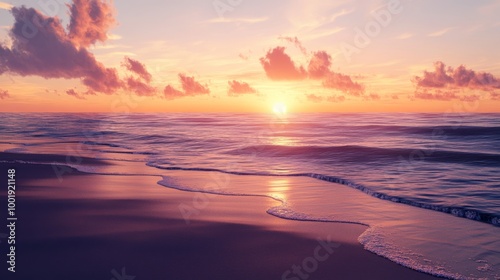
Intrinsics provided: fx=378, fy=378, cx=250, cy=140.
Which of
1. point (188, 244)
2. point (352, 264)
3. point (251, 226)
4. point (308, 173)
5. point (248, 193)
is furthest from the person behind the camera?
point (308, 173)

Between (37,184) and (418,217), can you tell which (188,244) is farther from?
(37,184)

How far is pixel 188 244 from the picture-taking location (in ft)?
22.1

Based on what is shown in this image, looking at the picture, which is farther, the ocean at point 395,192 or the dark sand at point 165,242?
the ocean at point 395,192

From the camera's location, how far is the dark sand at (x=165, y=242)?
560cm

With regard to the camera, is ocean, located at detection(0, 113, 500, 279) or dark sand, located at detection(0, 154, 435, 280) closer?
dark sand, located at detection(0, 154, 435, 280)

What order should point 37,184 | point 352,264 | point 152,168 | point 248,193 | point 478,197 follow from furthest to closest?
point 152,168 < point 37,184 < point 248,193 < point 478,197 < point 352,264

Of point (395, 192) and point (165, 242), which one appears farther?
point (395, 192)

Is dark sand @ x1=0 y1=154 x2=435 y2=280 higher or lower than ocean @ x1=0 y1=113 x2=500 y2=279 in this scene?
lower

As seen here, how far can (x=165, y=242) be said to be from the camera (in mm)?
6797

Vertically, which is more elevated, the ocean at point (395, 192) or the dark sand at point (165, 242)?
the ocean at point (395, 192)

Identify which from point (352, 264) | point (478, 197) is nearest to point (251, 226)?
point (352, 264)

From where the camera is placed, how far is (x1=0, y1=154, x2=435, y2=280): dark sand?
560 cm

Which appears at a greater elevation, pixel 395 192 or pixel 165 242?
pixel 395 192

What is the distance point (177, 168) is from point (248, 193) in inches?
266
